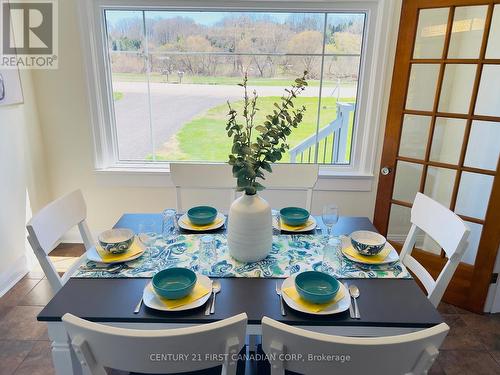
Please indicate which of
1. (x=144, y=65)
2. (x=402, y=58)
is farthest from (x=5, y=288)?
(x=402, y=58)

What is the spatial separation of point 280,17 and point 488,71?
138cm

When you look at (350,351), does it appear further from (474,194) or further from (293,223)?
(474,194)

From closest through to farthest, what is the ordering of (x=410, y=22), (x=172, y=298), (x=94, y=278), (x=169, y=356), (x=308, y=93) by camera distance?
1. (x=169, y=356)
2. (x=172, y=298)
3. (x=94, y=278)
4. (x=410, y=22)
5. (x=308, y=93)

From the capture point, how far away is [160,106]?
2.86m

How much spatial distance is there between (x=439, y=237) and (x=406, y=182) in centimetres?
107

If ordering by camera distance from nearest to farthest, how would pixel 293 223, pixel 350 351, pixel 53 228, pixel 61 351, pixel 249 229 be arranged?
1. pixel 350 351
2. pixel 61 351
3. pixel 249 229
4. pixel 53 228
5. pixel 293 223

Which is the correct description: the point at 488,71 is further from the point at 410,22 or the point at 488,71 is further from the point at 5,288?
the point at 5,288

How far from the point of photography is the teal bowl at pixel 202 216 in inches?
67.1

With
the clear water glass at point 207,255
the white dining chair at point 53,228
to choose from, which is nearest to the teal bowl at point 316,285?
the clear water glass at point 207,255

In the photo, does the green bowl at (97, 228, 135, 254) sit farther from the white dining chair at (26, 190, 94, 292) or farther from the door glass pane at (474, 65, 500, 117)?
the door glass pane at (474, 65, 500, 117)

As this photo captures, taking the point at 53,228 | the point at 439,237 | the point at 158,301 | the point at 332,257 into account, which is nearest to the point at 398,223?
the point at 439,237

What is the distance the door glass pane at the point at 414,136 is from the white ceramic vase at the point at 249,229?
1.50 m

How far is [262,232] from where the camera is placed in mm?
1370

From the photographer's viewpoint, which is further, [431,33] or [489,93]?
[431,33]
